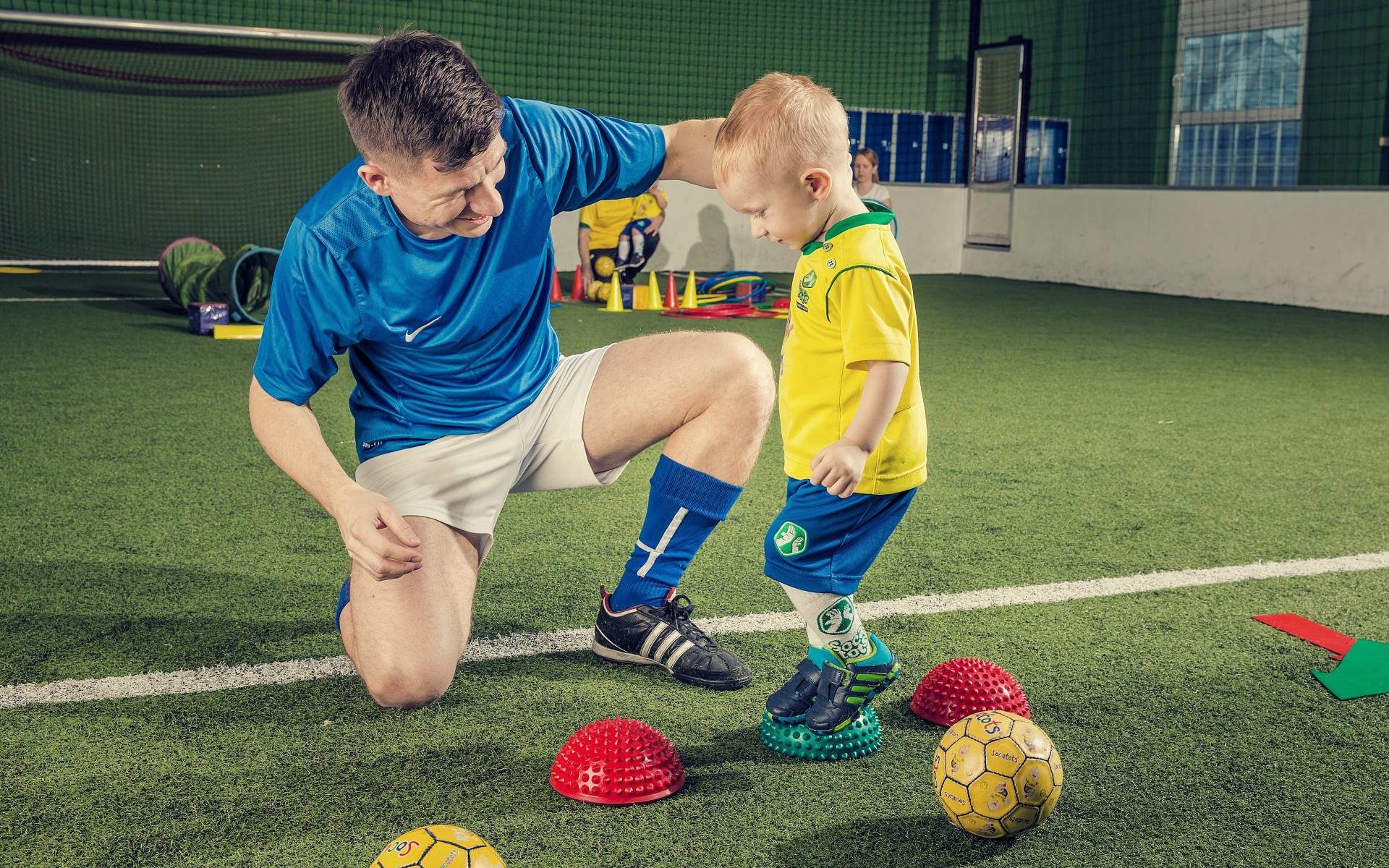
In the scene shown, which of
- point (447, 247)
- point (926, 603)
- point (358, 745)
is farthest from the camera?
point (926, 603)

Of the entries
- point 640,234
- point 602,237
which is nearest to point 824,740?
point 640,234

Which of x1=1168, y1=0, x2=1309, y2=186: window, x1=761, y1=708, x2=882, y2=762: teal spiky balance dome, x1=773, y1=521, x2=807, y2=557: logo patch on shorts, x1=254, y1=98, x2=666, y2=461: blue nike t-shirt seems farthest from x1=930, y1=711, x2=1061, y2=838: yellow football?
x1=1168, y1=0, x2=1309, y2=186: window

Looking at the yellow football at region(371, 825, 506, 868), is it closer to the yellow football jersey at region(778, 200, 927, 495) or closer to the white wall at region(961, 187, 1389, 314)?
the yellow football jersey at region(778, 200, 927, 495)

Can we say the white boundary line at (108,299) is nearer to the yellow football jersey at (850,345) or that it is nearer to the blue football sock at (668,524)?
the blue football sock at (668,524)

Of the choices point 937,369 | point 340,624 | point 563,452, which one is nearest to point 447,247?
point 563,452

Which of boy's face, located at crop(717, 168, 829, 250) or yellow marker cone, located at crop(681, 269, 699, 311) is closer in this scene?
boy's face, located at crop(717, 168, 829, 250)

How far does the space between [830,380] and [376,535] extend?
0.81 meters

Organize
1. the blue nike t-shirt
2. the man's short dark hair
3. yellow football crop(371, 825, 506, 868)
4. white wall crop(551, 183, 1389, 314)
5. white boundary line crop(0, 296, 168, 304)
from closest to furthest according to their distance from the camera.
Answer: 1. yellow football crop(371, 825, 506, 868)
2. the man's short dark hair
3. the blue nike t-shirt
4. white boundary line crop(0, 296, 168, 304)
5. white wall crop(551, 183, 1389, 314)

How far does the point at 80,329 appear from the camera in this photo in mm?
7891

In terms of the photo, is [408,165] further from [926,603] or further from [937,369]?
[937,369]

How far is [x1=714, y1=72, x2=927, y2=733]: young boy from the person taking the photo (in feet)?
6.64

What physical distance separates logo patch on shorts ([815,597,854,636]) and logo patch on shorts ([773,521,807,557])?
12cm

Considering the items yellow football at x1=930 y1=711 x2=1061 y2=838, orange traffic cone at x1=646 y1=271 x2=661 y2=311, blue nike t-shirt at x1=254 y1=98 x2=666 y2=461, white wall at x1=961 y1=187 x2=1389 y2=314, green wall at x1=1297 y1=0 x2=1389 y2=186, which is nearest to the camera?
yellow football at x1=930 y1=711 x2=1061 y2=838

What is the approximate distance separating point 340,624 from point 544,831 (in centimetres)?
83
